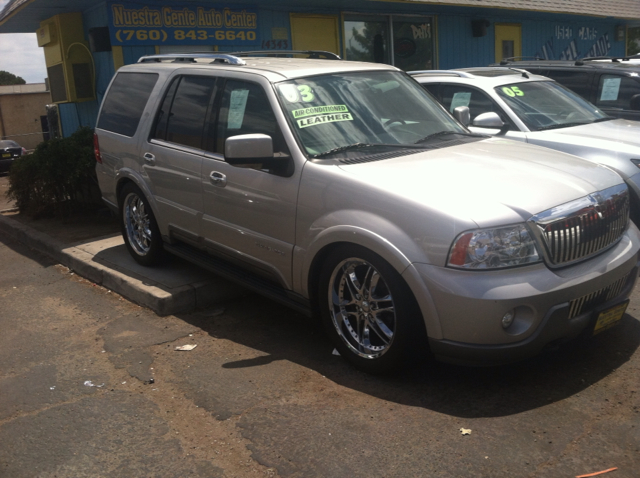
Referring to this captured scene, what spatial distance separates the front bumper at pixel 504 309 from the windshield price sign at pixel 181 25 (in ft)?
24.6

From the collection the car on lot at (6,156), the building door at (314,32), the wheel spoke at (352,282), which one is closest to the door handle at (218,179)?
the wheel spoke at (352,282)

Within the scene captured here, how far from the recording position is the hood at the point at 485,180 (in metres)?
3.64

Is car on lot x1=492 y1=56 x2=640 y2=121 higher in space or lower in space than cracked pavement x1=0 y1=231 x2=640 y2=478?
higher

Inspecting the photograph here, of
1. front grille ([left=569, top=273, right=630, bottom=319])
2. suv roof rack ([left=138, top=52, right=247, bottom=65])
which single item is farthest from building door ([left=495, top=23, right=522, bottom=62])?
front grille ([left=569, top=273, right=630, bottom=319])

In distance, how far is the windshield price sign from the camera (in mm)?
9562

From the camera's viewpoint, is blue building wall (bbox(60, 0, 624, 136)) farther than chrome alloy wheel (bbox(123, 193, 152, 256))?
Yes

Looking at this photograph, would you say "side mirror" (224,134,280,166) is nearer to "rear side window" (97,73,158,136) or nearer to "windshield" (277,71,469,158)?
"windshield" (277,71,469,158)

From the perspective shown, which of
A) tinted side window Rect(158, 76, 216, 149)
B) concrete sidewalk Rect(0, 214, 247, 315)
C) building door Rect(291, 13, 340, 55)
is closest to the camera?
tinted side window Rect(158, 76, 216, 149)

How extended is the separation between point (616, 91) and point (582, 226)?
5.36m

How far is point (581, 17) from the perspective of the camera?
1803 cm

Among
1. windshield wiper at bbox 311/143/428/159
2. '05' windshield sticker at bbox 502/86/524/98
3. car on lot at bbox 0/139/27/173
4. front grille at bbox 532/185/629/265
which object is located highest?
'05' windshield sticker at bbox 502/86/524/98

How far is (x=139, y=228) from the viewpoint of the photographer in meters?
6.41

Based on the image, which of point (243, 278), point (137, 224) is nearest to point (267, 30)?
point (137, 224)

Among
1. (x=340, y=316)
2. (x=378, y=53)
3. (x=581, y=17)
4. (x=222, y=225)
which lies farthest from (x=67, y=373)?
(x=581, y=17)
